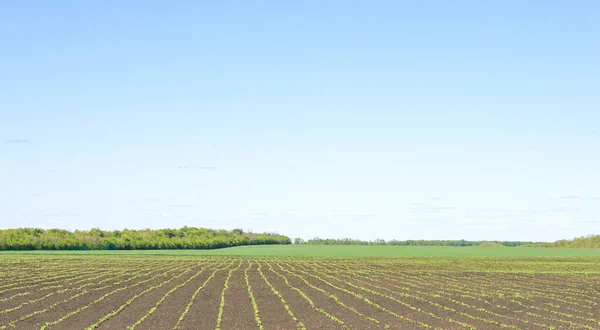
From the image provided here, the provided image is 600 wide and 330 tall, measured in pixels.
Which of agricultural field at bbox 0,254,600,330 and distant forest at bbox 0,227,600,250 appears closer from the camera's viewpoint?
agricultural field at bbox 0,254,600,330

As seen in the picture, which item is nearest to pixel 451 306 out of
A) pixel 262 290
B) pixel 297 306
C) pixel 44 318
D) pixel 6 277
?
pixel 297 306

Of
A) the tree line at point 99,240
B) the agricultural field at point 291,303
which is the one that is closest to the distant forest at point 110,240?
the tree line at point 99,240

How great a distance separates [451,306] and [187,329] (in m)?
11.5

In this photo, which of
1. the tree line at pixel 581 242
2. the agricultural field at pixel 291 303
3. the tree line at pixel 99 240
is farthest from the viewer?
the tree line at pixel 581 242

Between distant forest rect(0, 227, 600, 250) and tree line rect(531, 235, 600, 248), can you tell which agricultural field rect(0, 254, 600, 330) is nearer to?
distant forest rect(0, 227, 600, 250)

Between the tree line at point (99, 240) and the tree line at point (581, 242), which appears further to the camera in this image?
the tree line at point (581, 242)

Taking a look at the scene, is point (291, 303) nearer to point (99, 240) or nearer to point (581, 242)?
point (99, 240)

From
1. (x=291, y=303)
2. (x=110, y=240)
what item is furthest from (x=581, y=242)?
(x=291, y=303)

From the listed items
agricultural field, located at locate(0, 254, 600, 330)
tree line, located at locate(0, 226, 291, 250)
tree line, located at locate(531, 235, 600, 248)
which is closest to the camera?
agricultural field, located at locate(0, 254, 600, 330)

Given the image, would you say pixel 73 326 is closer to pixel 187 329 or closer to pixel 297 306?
pixel 187 329

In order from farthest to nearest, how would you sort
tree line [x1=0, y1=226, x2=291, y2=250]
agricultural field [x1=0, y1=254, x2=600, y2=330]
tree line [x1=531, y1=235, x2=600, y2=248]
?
tree line [x1=531, y1=235, x2=600, y2=248] → tree line [x1=0, y1=226, x2=291, y2=250] → agricultural field [x1=0, y1=254, x2=600, y2=330]

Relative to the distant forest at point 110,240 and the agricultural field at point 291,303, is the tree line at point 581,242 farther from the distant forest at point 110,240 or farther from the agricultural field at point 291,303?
the agricultural field at point 291,303

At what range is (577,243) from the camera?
161 meters

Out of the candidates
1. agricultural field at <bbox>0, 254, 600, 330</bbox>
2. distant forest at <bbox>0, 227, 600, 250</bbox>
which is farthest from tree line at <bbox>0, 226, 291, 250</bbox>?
agricultural field at <bbox>0, 254, 600, 330</bbox>
